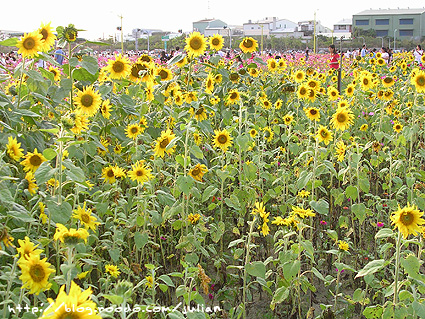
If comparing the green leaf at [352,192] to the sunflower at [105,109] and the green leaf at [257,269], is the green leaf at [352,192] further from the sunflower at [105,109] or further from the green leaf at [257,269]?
the sunflower at [105,109]

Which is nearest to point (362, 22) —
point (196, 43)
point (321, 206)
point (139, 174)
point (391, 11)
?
point (391, 11)

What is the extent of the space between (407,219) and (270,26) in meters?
97.9

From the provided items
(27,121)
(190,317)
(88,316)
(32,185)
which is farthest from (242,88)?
(88,316)

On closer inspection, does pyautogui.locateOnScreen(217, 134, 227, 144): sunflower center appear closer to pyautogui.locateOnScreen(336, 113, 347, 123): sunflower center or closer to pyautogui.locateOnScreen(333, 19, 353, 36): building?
pyautogui.locateOnScreen(336, 113, 347, 123): sunflower center

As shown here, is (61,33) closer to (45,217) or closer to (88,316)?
(45,217)

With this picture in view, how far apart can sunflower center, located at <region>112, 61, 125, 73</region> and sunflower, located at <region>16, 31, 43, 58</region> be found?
2.09 feet

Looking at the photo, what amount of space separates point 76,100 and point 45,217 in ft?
3.10

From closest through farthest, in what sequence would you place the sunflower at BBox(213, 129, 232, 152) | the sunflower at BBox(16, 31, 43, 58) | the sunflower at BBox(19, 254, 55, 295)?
the sunflower at BBox(19, 254, 55, 295) < the sunflower at BBox(16, 31, 43, 58) < the sunflower at BBox(213, 129, 232, 152)

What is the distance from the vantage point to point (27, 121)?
262 centimetres

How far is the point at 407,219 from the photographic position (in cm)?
187

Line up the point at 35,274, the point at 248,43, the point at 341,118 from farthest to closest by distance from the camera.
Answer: the point at 248,43, the point at 341,118, the point at 35,274

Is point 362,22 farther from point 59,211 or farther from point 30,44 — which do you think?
point 59,211

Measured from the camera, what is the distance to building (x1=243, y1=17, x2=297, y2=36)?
86.9 meters

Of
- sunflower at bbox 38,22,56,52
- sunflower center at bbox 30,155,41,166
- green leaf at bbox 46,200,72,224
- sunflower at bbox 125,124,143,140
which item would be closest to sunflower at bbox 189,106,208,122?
sunflower at bbox 125,124,143,140
